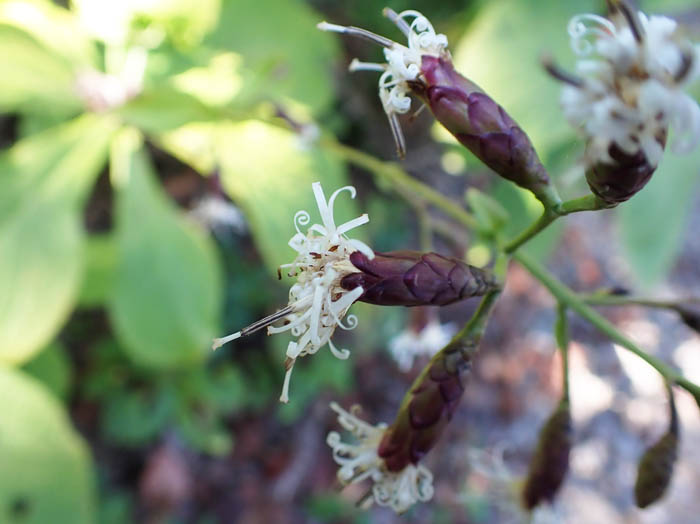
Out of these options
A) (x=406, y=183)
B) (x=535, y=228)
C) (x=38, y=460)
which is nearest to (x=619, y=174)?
(x=535, y=228)

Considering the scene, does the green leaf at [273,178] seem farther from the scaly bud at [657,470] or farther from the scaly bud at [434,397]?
the scaly bud at [657,470]

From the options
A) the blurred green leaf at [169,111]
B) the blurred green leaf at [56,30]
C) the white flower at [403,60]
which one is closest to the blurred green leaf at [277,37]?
the blurred green leaf at [56,30]

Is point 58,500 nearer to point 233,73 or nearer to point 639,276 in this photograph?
point 233,73

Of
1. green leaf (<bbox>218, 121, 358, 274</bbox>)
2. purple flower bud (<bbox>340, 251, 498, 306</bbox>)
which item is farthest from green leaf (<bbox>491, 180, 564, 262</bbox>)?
purple flower bud (<bbox>340, 251, 498, 306</bbox>)

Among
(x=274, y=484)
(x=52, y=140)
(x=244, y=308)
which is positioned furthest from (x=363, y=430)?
(x=274, y=484)

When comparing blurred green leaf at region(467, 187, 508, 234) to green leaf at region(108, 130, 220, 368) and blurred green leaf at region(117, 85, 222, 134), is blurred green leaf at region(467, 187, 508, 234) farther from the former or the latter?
green leaf at region(108, 130, 220, 368)

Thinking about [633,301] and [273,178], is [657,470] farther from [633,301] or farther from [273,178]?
[273,178]
